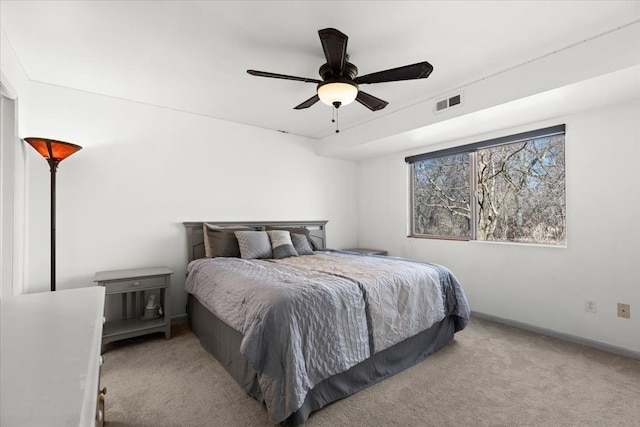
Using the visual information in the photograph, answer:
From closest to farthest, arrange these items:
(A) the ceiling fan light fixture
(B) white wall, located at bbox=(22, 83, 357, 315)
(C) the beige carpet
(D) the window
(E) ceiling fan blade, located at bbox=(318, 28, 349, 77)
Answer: (E) ceiling fan blade, located at bbox=(318, 28, 349, 77), (C) the beige carpet, (A) the ceiling fan light fixture, (B) white wall, located at bbox=(22, 83, 357, 315), (D) the window

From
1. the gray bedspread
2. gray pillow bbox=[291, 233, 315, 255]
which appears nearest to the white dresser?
the gray bedspread

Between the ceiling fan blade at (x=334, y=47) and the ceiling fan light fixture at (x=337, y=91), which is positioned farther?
the ceiling fan light fixture at (x=337, y=91)

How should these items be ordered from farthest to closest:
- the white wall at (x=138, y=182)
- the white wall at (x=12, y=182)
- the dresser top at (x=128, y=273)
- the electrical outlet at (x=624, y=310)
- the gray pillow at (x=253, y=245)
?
the gray pillow at (x=253, y=245), the white wall at (x=138, y=182), the dresser top at (x=128, y=273), the electrical outlet at (x=624, y=310), the white wall at (x=12, y=182)

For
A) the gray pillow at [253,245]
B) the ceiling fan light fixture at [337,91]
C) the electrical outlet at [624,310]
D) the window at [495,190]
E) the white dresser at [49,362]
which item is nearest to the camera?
the white dresser at [49,362]

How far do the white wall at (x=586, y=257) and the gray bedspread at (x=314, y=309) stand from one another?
958mm

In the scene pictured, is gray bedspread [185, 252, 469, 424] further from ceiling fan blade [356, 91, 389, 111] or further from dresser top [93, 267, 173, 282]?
ceiling fan blade [356, 91, 389, 111]

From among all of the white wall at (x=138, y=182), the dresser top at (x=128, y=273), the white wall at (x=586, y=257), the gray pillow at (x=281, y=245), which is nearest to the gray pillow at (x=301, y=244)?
the gray pillow at (x=281, y=245)

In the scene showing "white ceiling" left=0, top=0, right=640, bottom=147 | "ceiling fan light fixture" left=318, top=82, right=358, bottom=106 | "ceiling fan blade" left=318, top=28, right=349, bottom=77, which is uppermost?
"white ceiling" left=0, top=0, right=640, bottom=147

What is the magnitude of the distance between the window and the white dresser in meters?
3.82

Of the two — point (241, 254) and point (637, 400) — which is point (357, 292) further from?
point (637, 400)

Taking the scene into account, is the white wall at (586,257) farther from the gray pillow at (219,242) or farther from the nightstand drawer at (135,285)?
the nightstand drawer at (135,285)

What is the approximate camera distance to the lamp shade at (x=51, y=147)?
2.33 m

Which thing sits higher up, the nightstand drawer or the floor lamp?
the floor lamp

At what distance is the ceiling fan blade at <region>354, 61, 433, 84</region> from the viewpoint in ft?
6.13
